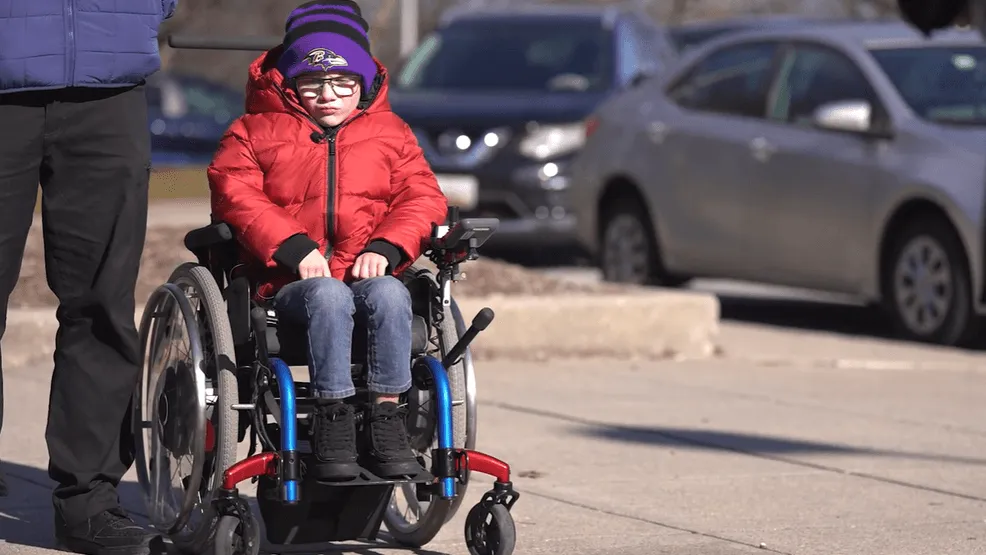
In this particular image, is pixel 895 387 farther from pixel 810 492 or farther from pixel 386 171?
pixel 386 171

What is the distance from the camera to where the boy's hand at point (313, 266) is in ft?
16.1

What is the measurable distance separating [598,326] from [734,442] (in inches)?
86.5

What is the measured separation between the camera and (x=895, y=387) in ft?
28.6

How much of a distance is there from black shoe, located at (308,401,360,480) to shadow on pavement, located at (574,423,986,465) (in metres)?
2.46

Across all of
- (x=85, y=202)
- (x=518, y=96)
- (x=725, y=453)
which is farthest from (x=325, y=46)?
(x=518, y=96)

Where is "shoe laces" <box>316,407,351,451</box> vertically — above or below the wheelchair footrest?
above

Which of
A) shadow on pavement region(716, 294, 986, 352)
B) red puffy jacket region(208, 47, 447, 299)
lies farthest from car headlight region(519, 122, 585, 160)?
red puffy jacket region(208, 47, 447, 299)

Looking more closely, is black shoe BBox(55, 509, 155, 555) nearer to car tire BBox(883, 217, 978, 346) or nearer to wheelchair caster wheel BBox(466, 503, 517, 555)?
wheelchair caster wheel BBox(466, 503, 517, 555)

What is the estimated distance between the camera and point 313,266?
16.1 ft

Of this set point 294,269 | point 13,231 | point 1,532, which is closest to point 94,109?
point 13,231

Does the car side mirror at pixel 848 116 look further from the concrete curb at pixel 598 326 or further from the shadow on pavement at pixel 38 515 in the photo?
the shadow on pavement at pixel 38 515

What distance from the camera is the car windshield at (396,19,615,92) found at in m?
14.4

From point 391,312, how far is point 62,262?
0.98m

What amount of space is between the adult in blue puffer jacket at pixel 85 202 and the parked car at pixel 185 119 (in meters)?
12.3
